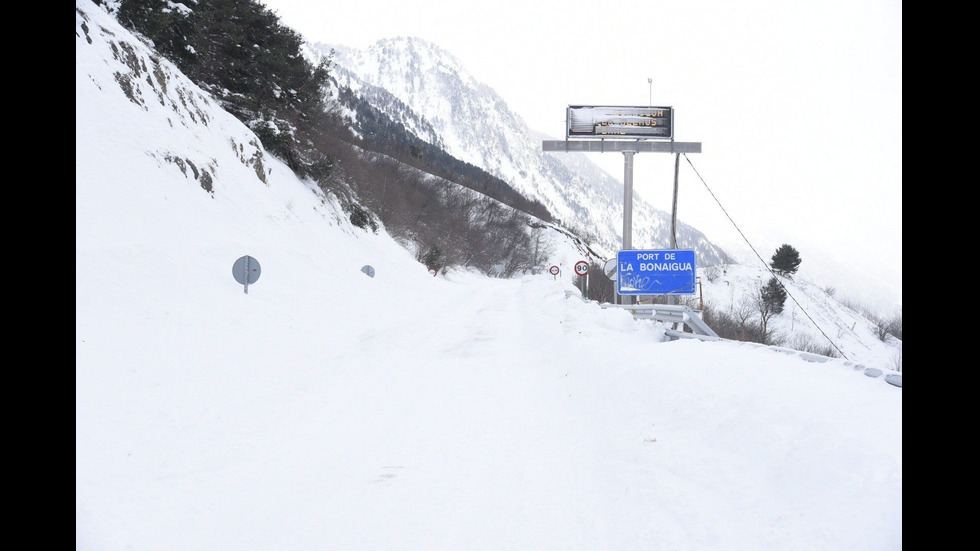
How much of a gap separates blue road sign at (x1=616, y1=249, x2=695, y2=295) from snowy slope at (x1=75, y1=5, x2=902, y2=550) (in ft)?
8.98

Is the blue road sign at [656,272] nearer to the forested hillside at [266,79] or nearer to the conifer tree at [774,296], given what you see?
the forested hillside at [266,79]

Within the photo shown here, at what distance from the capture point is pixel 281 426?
6.18 metres

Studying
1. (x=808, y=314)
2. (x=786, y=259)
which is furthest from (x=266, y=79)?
(x=786, y=259)

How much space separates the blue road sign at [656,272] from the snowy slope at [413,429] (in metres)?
2.74

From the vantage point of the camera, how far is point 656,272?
52.3 ft

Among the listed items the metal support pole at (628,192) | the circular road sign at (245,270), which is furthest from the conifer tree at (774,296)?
the circular road sign at (245,270)

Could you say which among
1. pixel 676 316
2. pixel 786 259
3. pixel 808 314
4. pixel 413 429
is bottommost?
pixel 808 314

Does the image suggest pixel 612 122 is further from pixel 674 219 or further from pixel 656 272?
pixel 656 272

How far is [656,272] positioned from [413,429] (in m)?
11.6

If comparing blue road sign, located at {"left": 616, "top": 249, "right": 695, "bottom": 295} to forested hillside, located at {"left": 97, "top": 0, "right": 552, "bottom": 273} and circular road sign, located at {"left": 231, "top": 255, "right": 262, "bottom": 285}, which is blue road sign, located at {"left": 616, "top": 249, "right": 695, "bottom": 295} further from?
forested hillside, located at {"left": 97, "top": 0, "right": 552, "bottom": 273}
